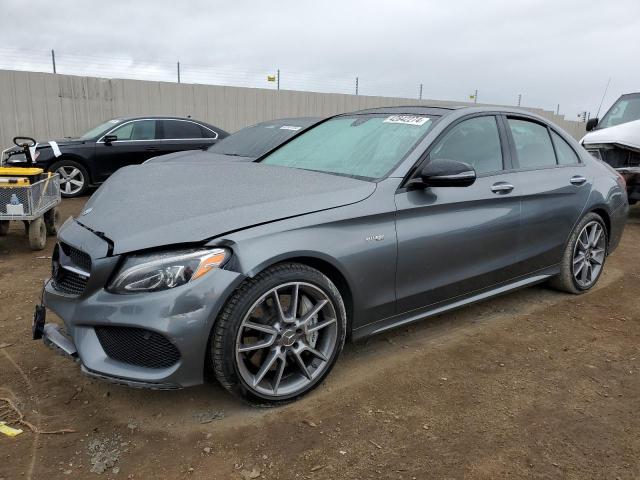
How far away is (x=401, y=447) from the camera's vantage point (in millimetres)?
2373

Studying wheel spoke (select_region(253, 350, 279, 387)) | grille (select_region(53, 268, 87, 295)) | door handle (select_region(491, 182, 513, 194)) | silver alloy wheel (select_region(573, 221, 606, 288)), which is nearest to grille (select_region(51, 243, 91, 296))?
grille (select_region(53, 268, 87, 295))

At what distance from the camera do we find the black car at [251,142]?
7.04 metres

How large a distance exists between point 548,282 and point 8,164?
8051 mm

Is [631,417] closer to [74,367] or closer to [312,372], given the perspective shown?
[312,372]

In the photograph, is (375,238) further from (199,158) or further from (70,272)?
(199,158)

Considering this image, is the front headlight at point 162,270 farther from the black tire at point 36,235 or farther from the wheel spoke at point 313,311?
the black tire at point 36,235

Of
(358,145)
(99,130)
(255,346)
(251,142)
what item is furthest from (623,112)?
(99,130)

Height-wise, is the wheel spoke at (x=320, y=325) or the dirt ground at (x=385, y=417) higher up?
the wheel spoke at (x=320, y=325)

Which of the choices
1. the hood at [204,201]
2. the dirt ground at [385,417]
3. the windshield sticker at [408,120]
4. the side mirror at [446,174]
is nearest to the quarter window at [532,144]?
the windshield sticker at [408,120]

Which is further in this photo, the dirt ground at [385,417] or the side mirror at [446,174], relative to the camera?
the side mirror at [446,174]

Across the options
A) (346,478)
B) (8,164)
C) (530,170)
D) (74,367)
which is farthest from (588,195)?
(8,164)

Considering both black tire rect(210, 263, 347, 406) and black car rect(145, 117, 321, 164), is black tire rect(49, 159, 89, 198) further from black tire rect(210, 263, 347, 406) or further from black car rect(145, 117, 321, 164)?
black tire rect(210, 263, 347, 406)

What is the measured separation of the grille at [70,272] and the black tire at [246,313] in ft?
2.25

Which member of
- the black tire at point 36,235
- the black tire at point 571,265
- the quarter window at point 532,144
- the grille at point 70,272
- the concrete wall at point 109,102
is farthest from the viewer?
the concrete wall at point 109,102
